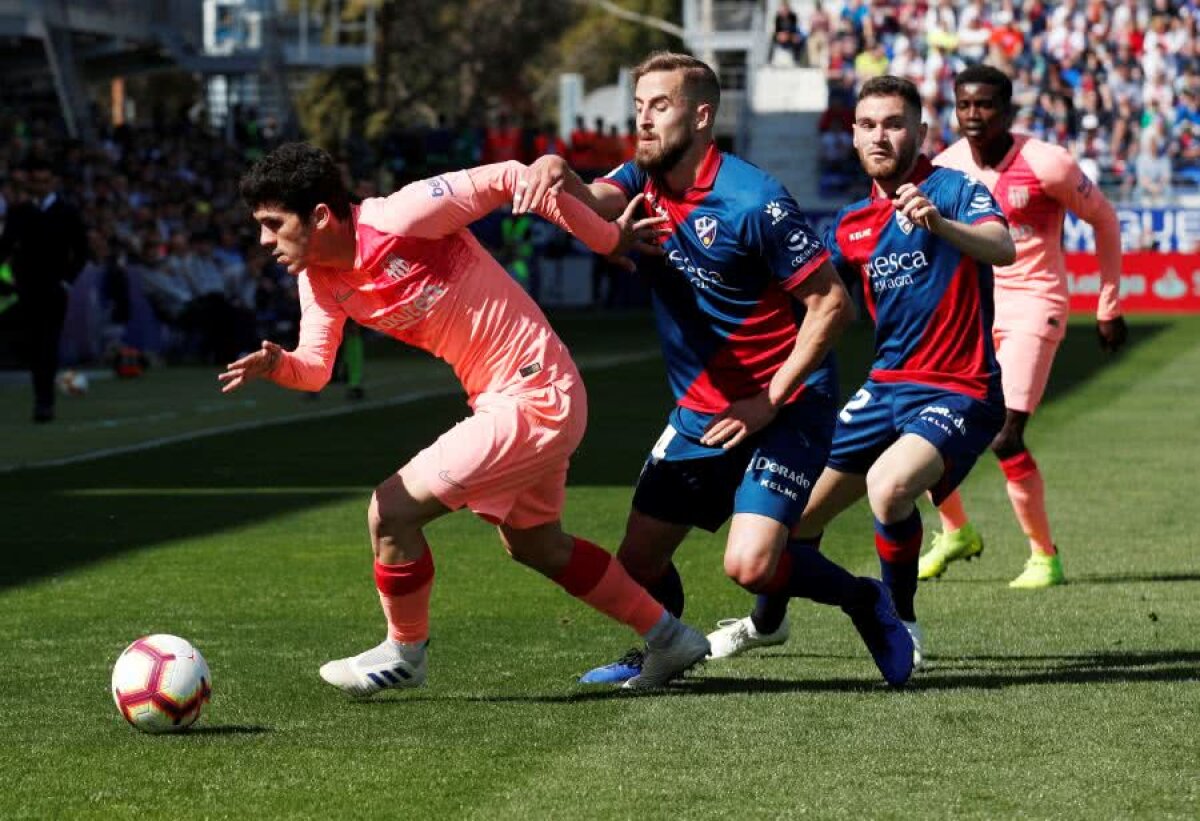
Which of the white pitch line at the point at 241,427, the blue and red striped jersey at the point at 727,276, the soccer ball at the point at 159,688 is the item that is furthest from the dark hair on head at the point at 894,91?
the white pitch line at the point at 241,427

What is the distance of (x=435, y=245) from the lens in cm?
716

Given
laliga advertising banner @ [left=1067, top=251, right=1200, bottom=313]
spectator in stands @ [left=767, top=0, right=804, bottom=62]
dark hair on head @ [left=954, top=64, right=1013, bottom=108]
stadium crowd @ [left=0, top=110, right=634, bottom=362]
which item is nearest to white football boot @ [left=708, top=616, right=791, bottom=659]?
dark hair on head @ [left=954, top=64, right=1013, bottom=108]

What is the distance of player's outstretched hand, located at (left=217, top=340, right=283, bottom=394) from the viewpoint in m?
7.11

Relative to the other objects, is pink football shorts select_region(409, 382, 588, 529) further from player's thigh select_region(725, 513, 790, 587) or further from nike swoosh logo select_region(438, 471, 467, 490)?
player's thigh select_region(725, 513, 790, 587)

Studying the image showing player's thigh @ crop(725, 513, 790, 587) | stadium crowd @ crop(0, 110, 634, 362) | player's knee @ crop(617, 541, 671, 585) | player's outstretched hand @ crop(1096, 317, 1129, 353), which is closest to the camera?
player's thigh @ crop(725, 513, 790, 587)

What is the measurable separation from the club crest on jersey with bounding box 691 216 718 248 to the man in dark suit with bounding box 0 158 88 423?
13559 millimetres

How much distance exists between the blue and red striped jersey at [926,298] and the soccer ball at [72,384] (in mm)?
16168

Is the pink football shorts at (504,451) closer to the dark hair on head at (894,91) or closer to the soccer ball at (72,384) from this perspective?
the dark hair on head at (894,91)

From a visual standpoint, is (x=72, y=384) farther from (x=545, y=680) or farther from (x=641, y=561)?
(x=641, y=561)

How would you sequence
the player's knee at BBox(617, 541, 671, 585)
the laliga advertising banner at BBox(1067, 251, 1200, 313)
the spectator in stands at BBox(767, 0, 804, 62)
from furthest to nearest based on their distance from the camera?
1. the spectator in stands at BBox(767, 0, 804, 62)
2. the laliga advertising banner at BBox(1067, 251, 1200, 313)
3. the player's knee at BBox(617, 541, 671, 585)

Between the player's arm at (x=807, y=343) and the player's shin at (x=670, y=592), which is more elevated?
the player's arm at (x=807, y=343)

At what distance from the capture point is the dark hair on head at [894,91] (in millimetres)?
8008

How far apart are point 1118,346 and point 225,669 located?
4.50 metres

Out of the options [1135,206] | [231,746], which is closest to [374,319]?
[231,746]
